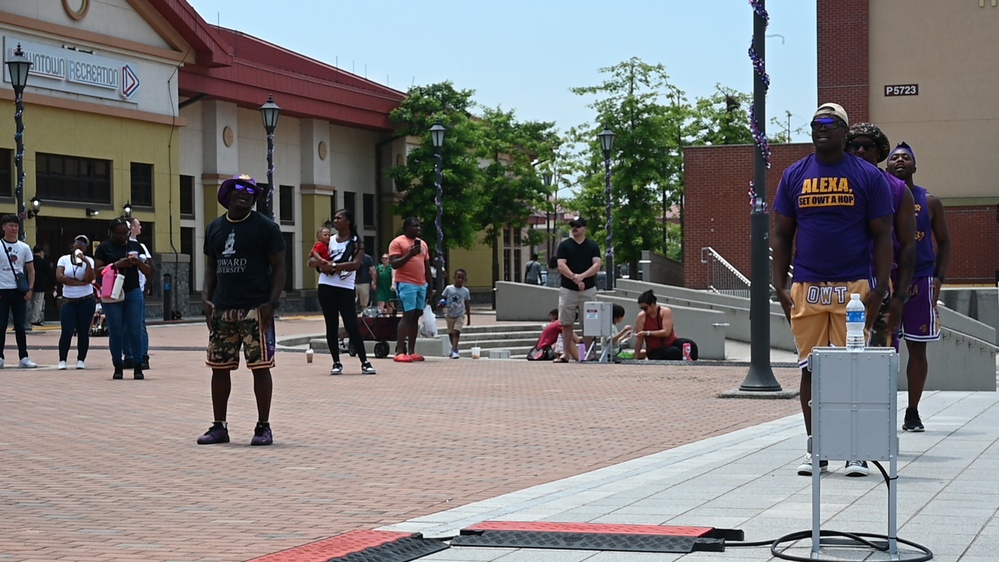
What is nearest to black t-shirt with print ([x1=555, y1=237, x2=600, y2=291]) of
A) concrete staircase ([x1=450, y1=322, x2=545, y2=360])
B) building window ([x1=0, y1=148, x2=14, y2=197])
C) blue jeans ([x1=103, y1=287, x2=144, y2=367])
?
blue jeans ([x1=103, y1=287, x2=144, y2=367])

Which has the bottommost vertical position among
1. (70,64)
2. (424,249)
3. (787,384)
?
(787,384)

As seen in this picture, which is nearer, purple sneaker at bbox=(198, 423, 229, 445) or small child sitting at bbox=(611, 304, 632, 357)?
purple sneaker at bbox=(198, 423, 229, 445)

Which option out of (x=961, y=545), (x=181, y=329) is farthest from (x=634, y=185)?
(x=961, y=545)

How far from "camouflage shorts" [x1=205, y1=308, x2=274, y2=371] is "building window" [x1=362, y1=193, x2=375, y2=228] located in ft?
157

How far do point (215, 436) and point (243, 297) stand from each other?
3.20ft

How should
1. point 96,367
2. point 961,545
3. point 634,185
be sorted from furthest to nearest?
point 634,185
point 96,367
point 961,545

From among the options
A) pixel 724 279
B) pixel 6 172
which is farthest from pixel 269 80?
pixel 724 279

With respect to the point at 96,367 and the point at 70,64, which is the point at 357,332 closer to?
the point at 96,367

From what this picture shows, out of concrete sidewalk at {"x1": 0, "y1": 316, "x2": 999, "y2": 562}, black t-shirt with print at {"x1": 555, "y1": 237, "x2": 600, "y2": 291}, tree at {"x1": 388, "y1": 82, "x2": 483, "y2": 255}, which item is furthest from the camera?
tree at {"x1": 388, "y1": 82, "x2": 483, "y2": 255}

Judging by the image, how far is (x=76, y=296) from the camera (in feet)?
54.4

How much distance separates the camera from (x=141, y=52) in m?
42.8

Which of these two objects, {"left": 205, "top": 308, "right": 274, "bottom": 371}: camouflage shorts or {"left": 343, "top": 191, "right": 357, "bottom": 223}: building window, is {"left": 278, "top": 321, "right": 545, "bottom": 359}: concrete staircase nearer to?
{"left": 205, "top": 308, "right": 274, "bottom": 371}: camouflage shorts

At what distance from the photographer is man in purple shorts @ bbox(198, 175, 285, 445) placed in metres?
9.60

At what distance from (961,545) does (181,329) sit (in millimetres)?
30114
